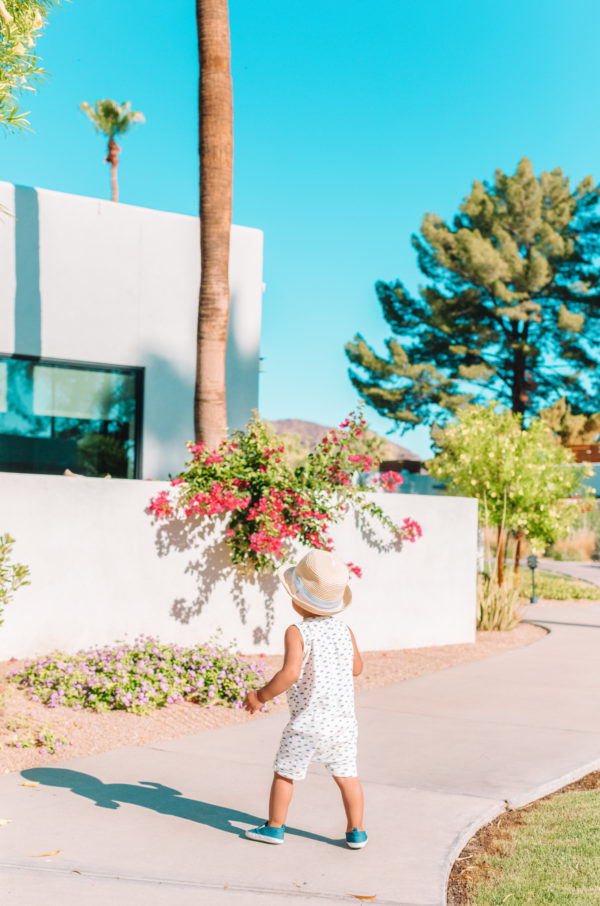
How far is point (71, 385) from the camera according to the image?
12766 mm

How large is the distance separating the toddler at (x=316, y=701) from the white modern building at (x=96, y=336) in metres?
8.77

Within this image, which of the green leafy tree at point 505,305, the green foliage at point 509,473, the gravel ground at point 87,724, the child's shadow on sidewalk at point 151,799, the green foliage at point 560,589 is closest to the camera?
the child's shadow on sidewalk at point 151,799

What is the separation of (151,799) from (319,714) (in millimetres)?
1265

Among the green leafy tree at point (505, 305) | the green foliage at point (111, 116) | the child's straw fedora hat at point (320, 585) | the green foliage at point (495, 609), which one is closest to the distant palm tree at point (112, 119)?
the green foliage at point (111, 116)

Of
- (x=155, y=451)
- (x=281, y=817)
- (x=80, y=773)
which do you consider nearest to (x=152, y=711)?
(x=80, y=773)

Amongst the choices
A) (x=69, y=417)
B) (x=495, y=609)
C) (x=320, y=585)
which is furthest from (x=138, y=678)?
(x=495, y=609)

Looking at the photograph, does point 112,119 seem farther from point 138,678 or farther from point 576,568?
point 138,678

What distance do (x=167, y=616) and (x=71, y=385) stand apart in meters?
5.03

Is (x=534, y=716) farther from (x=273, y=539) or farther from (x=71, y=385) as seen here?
(x=71, y=385)

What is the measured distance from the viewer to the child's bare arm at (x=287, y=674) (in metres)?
4.20

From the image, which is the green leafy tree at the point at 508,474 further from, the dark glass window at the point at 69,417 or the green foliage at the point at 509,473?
the dark glass window at the point at 69,417

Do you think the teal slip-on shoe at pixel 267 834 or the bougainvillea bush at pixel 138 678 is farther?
the bougainvillea bush at pixel 138 678

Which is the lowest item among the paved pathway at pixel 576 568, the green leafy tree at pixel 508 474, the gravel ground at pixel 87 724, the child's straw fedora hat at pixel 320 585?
the paved pathway at pixel 576 568

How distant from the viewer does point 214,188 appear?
10477 millimetres
